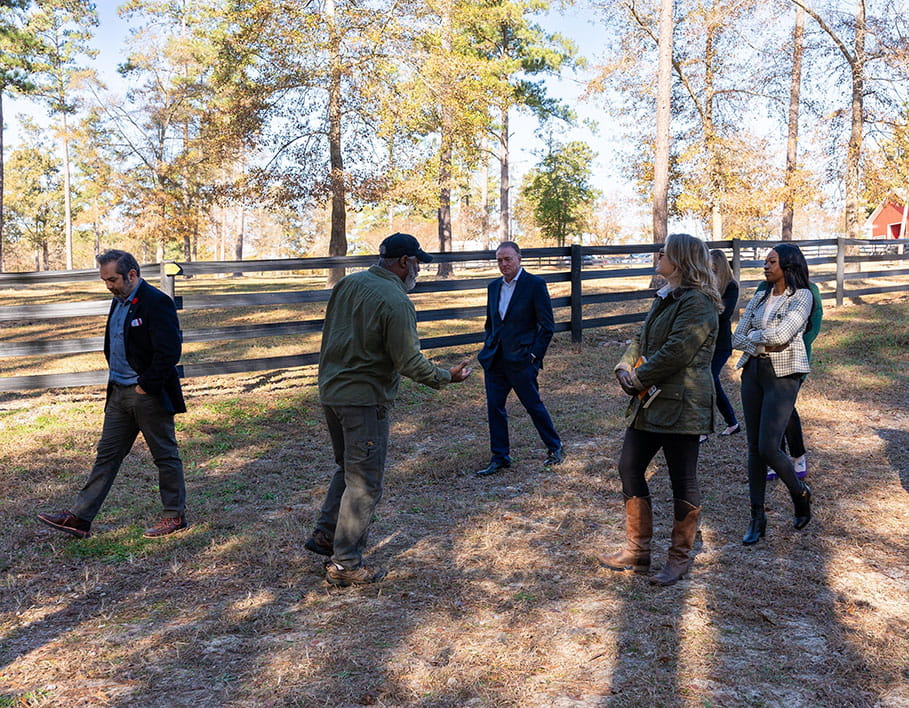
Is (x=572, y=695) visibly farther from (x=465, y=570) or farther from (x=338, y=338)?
(x=338, y=338)

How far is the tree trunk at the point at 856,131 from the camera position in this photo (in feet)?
71.8

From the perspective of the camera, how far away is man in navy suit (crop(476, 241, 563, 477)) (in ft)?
21.2

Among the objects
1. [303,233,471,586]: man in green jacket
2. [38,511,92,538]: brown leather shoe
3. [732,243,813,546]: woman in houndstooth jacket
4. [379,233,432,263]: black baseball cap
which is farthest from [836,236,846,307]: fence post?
[38,511,92,538]: brown leather shoe

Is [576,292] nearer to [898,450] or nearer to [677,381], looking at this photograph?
[898,450]

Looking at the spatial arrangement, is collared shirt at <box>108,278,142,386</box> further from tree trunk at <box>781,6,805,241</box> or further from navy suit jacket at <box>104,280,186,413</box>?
tree trunk at <box>781,6,805,241</box>

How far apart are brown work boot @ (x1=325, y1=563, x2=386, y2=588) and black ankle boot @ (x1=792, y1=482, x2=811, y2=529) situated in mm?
2615

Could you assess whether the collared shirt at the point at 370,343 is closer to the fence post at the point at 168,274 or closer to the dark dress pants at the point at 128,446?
the dark dress pants at the point at 128,446

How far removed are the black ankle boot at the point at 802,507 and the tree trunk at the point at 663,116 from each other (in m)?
14.7

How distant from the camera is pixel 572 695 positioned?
3102mm

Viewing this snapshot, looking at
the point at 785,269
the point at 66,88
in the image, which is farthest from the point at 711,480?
the point at 66,88

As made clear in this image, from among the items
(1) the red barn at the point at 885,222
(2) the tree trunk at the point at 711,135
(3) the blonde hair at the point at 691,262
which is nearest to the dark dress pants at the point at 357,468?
(3) the blonde hair at the point at 691,262

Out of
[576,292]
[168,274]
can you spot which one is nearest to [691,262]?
[168,274]

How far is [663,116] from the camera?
1914cm

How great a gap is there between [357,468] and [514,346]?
2592mm
